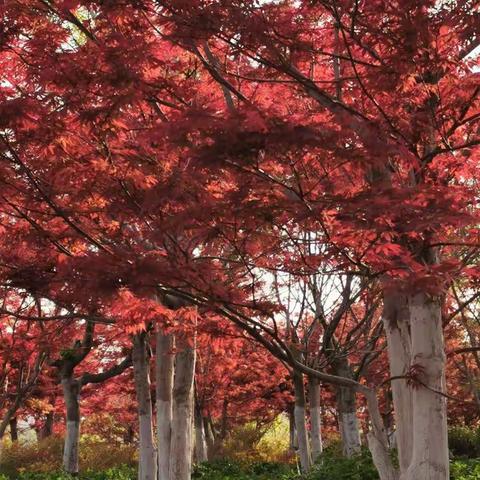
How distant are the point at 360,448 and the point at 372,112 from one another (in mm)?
8133

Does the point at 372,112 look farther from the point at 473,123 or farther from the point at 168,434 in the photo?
the point at 168,434

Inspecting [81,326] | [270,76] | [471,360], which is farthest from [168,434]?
[471,360]

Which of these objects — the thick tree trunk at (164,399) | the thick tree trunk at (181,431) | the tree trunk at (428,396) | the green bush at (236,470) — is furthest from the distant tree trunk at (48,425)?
the tree trunk at (428,396)

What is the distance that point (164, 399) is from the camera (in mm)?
9234

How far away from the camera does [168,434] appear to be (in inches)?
354

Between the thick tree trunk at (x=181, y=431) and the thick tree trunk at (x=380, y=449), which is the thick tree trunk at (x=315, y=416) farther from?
the thick tree trunk at (x=380, y=449)

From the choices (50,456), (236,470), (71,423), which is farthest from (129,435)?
(71,423)

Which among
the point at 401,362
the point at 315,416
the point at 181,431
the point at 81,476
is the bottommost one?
the point at 81,476

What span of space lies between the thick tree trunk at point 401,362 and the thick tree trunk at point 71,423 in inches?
428

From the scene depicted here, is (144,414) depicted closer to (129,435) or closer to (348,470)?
(348,470)

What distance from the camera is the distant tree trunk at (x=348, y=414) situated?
11.6 meters

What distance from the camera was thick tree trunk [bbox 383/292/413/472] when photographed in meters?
5.79

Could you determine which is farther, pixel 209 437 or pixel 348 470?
pixel 209 437

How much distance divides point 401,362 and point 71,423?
1107cm
